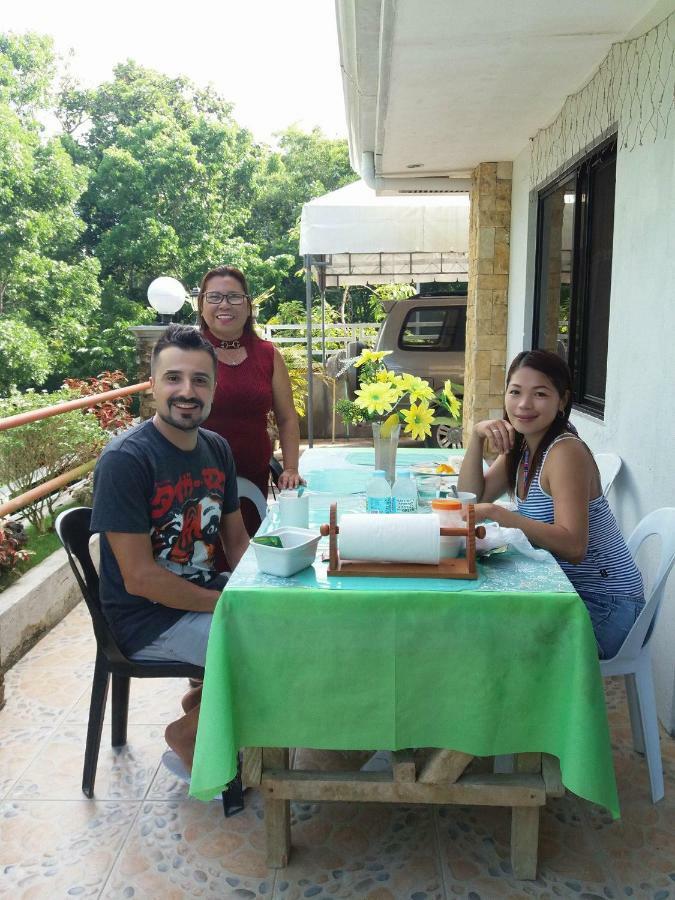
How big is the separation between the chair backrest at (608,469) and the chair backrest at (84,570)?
75.9 inches

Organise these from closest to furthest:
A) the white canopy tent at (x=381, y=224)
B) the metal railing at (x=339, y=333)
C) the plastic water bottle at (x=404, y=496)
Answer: the plastic water bottle at (x=404, y=496) < the white canopy tent at (x=381, y=224) < the metal railing at (x=339, y=333)

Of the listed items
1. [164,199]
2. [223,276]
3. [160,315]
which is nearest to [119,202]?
[164,199]

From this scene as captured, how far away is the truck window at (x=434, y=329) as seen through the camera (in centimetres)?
827

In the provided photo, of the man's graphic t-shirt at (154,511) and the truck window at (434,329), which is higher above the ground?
the truck window at (434,329)

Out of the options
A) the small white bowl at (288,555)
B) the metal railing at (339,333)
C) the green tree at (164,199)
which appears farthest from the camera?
the green tree at (164,199)

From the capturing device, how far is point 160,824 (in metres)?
2.05

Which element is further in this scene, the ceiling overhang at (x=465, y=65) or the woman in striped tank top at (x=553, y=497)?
the ceiling overhang at (x=465, y=65)

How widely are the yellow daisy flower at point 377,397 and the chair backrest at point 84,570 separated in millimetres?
949

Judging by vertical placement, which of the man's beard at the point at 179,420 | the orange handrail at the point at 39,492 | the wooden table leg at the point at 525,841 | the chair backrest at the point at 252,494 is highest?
the man's beard at the point at 179,420

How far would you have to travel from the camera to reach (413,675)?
1.61 metres

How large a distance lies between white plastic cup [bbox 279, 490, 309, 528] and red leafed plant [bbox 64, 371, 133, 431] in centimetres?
335

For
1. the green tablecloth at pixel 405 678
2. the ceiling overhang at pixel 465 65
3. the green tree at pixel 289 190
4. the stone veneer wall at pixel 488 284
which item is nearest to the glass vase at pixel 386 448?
the green tablecloth at pixel 405 678

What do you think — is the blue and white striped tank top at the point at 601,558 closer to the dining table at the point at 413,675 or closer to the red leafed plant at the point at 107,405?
the dining table at the point at 413,675

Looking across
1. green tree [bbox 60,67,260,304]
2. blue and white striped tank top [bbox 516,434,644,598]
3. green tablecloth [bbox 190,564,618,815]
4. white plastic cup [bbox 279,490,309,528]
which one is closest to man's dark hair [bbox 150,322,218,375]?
white plastic cup [bbox 279,490,309,528]
